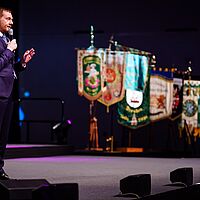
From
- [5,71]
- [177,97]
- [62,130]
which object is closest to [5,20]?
[5,71]

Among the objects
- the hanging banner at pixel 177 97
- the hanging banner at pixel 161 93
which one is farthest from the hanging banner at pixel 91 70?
the hanging banner at pixel 177 97

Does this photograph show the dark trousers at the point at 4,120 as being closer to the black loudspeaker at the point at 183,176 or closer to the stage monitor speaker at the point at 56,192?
the stage monitor speaker at the point at 56,192

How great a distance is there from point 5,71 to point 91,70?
5.32 metres

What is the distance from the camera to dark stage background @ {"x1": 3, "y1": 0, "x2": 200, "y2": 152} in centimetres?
1067

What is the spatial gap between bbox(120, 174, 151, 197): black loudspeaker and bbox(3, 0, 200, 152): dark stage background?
20.7ft

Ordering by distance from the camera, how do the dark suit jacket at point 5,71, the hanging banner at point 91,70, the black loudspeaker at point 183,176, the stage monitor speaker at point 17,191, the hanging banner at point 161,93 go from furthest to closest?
the hanging banner at point 91,70
the hanging banner at point 161,93
the black loudspeaker at point 183,176
the dark suit jacket at point 5,71
the stage monitor speaker at point 17,191

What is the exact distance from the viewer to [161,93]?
9.24 m

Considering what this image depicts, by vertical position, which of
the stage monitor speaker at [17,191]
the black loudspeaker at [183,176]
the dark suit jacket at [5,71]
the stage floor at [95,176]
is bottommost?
Answer: the stage floor at [95,176]

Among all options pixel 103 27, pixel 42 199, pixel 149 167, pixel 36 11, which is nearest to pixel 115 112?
pixel 103 27

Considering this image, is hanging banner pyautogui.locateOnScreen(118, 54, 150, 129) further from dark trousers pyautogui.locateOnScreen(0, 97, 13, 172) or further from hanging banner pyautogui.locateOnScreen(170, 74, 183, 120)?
dark trousers pyautogui.locateOnScreen(0, 97, 13, 172)

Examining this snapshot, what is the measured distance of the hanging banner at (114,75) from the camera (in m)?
9.32

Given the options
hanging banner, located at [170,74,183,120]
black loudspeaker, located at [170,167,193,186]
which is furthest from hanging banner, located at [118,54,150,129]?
black loudspeaker, located at [170,167,193,186]

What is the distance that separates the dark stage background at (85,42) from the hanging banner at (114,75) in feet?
3.93

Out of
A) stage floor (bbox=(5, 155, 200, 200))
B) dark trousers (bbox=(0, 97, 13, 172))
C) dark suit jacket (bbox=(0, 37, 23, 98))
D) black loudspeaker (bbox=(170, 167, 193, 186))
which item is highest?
dark suit jacket (bbox=(0, 37, 23, 98))
